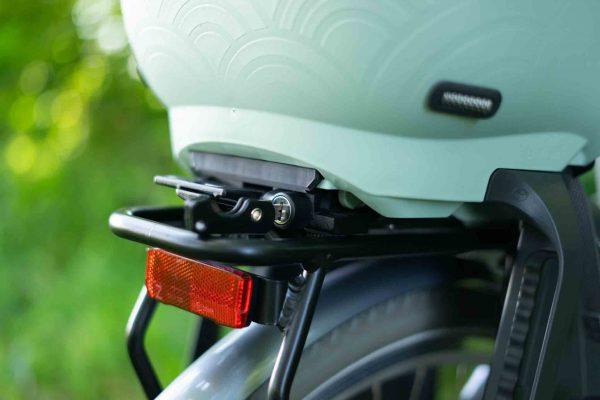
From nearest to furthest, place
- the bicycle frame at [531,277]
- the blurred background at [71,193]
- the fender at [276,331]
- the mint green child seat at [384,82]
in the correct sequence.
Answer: the mint green child seat at [384,82] < the bicycle frame at [531,277] < the fender at [276,331] < the blurred background at [71,193]

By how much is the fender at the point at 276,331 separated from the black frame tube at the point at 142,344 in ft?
0.56

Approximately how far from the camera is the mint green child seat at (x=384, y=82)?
1.12 m

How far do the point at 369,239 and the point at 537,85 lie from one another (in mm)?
345

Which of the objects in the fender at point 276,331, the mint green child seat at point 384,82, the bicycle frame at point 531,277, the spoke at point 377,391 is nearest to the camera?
the mint green child seat at point 384,82

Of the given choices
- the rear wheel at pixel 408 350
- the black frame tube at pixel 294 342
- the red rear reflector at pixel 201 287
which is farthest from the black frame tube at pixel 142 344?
the black frame tube at pixel 294 342

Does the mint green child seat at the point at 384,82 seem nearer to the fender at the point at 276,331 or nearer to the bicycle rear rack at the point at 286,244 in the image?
the bicycle rear rack at the point at 286,244

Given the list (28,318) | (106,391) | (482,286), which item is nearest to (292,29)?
(482,286)

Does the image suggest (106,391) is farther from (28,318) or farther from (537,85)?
(537,85)

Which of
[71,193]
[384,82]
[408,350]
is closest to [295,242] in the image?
[384,82]

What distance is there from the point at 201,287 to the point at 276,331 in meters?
0.17

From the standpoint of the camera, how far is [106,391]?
2986 mm

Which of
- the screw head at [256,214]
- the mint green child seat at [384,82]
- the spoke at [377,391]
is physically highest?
the mint green child seat at [384,82]

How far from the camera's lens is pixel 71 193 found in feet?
10.5

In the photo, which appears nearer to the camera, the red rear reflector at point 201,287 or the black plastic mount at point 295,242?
the black plastic mount at point 295,242
